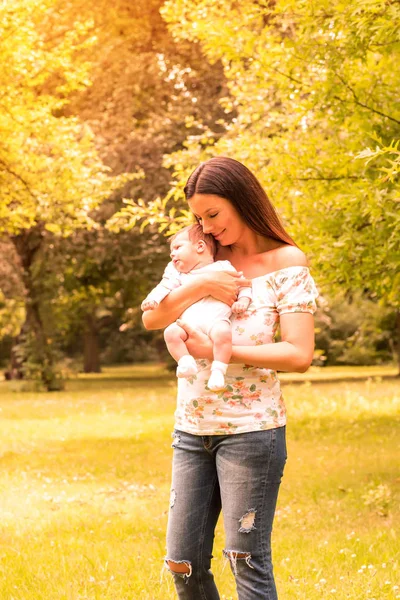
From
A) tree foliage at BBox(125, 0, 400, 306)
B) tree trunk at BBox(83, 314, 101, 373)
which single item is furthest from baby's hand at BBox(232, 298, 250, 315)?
tree trunk at BBox(83, 314, 101, 373)

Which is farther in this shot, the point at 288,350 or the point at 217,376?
the point at 288,350

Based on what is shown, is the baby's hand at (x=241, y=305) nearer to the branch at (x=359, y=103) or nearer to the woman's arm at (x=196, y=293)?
the woman's arm at (x=196, y=293)

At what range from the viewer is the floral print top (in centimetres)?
357

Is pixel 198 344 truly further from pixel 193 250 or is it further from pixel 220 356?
pixel 193 250

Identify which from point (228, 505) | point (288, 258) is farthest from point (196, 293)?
point (228, 505)

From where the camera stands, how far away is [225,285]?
11.9 feet

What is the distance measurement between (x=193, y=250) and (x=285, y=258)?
1.29 ft

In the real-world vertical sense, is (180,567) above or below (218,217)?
below

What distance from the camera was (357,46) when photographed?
776 centimetres

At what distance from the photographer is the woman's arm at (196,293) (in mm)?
3635

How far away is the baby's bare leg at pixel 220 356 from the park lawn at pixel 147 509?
1.72m

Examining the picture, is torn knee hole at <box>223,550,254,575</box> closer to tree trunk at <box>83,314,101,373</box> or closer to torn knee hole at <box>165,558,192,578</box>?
torn knee hole at <box>165,558,192,578</box>

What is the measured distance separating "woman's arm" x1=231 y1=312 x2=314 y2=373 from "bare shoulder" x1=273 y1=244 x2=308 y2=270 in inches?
8.9

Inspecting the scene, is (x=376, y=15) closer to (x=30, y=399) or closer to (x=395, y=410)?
(x=395, y=410)
